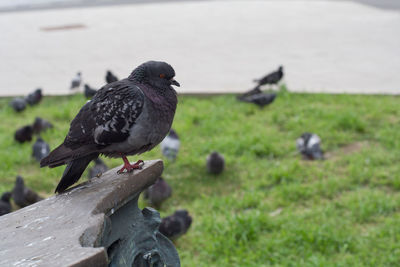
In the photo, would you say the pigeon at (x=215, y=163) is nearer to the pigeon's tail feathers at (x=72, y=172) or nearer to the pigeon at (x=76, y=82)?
the pigeon's tail feathers at (x=72, y=172)

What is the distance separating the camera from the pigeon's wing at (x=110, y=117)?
8.57ft

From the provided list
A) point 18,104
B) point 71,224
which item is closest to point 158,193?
point 71,224

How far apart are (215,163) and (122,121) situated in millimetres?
3115

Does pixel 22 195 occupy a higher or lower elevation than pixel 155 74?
lower

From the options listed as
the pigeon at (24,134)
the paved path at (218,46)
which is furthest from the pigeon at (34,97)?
the pigeon at (24,134)

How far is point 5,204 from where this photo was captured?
497 centimetres

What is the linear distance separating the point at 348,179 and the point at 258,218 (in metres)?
1.24

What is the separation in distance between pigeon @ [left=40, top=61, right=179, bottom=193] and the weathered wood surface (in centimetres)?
19

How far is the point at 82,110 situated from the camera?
2.71 meters

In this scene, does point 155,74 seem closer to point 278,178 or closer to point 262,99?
point 278,178

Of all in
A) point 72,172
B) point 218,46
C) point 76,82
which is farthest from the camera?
point 218,46

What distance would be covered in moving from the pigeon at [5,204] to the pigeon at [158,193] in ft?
4.26

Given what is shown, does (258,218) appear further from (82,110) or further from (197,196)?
(82,110)

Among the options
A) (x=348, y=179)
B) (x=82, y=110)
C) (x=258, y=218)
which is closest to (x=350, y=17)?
(x=348, y=179)
